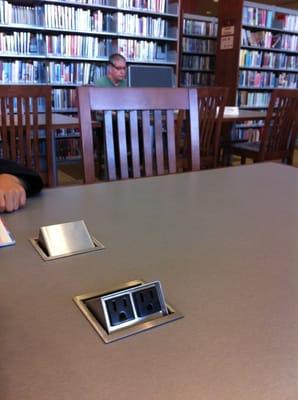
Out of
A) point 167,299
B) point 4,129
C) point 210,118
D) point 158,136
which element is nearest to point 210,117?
point 210,118

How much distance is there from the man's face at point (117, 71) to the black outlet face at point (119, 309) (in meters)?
3.35

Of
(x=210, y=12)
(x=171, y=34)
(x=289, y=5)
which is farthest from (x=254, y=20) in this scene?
(x=210, y=12)

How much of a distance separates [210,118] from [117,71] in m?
1.35

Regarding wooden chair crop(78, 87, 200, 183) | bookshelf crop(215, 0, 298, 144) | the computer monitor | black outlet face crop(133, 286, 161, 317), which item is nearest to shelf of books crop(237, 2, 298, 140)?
bookshelf crop(215, 0, 298, 144)

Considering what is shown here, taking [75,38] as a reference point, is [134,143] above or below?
below

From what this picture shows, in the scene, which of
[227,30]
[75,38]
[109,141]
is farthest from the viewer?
[227,30]

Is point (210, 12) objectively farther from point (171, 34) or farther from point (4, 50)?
point (4, 50)

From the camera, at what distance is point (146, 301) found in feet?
1.48

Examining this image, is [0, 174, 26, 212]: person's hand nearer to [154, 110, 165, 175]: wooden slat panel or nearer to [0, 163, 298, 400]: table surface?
[0, 163, 298, 400]: table surface

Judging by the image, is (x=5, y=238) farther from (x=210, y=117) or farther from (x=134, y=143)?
(x=210, y=117)

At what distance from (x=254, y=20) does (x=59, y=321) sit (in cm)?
544

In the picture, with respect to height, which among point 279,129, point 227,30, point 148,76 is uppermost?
point 227,30

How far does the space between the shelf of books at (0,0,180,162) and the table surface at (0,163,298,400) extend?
3.42 m

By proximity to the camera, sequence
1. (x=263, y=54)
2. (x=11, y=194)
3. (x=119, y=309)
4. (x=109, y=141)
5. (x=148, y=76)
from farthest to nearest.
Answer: (x=263, y=54)
(x=148, y=76)
(x=109, y=141)
(x=11, y=194)
(x=119, y=309)
